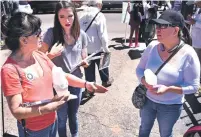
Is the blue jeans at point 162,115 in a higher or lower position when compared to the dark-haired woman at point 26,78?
lower

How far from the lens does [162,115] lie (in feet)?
8.86

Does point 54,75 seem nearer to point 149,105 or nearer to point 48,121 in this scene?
point 48,121

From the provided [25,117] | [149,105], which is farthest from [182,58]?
[25,117]

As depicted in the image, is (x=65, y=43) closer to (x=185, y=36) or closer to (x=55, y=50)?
(x=55, y=50)

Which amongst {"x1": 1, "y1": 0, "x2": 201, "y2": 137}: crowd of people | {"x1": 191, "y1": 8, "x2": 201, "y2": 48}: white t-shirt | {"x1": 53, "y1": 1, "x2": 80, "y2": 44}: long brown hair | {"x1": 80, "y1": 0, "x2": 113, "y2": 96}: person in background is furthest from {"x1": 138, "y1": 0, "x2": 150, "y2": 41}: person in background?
{"x1": 53, "y1": 1, "x2": 80, "y2": 44}: long brown hair

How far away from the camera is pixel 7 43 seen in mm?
2102

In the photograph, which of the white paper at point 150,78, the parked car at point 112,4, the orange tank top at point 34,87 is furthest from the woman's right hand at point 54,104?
the parked car at point 112,4

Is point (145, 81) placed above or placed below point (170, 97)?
above

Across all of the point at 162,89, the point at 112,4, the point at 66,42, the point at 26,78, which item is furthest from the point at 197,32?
the point at 112,4

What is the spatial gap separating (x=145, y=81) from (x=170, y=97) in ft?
0.96

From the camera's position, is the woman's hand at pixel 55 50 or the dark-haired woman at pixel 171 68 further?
the woman's hand at pixel 55 50

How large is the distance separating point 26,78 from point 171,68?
1179 millimetres

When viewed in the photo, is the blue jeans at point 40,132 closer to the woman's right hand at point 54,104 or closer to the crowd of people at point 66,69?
the crowd of people at point 66,69

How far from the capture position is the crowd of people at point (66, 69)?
204cm
